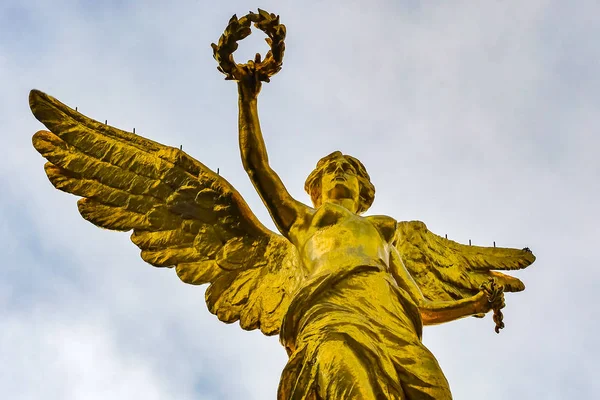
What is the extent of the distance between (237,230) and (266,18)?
5.60ft

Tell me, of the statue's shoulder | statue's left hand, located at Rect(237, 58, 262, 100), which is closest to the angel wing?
the statue's shoulder

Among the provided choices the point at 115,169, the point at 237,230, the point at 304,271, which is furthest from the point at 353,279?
the point at 115,169

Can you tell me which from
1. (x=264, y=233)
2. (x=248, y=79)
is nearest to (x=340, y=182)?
(x=264, y=233)

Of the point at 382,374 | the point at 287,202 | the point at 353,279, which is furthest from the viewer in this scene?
the point at 287,202

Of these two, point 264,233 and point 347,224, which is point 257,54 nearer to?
point 347,224

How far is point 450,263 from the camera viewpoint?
1025 centimetres

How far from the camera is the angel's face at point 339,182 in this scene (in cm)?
945

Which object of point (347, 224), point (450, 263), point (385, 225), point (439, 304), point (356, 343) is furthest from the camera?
point (450, 263)

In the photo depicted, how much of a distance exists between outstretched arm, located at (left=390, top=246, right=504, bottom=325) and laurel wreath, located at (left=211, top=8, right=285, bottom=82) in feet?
5.18

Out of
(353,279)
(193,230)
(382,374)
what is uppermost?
(193,230)

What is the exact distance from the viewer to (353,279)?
8281mm

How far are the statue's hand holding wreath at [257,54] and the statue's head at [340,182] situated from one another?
40.8 inches

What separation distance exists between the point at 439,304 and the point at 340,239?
0.88 metres

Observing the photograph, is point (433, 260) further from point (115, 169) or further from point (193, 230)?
point (115, 169)
